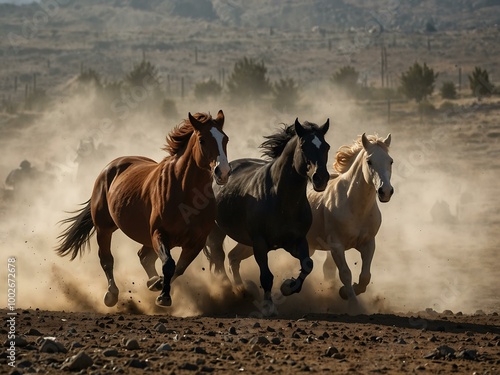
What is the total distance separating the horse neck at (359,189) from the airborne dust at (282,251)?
4.22ft

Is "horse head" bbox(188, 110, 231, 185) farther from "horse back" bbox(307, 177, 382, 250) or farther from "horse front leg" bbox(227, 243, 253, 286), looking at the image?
"horse front leg" bbox(227, 243, 253, 286)

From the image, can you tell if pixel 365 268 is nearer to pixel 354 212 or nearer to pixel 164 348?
pixel 354 212

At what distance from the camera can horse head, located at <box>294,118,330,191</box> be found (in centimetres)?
1076

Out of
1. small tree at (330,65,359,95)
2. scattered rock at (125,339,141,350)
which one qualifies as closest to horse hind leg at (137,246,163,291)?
scattered rock at (125,339,141,350)

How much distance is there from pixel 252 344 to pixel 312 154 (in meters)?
2.72

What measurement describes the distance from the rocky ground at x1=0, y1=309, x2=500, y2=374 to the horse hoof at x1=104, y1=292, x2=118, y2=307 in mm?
1094

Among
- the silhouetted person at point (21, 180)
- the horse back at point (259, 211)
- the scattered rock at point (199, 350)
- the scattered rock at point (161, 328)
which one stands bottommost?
the silhouetted person at point (21, 180)

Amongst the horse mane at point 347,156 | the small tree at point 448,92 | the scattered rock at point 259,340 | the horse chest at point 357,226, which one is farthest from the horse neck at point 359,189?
the small tree at point 448,92

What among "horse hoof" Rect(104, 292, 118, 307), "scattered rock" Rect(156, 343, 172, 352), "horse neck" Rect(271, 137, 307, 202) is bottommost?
"horse hoof" Rect(104, 292, 118, 307)

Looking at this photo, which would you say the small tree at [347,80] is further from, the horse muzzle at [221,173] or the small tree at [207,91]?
the horse muzzle at [221,173]

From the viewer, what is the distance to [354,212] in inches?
484

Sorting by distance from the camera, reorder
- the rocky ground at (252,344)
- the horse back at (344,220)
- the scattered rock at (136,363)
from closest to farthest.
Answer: the scattered rock at (136,363)
the rocky ground at (252,344)
the horse back at (344,220)

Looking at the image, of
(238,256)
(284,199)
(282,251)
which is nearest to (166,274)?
(284,199)

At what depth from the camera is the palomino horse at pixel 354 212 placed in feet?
39.2
